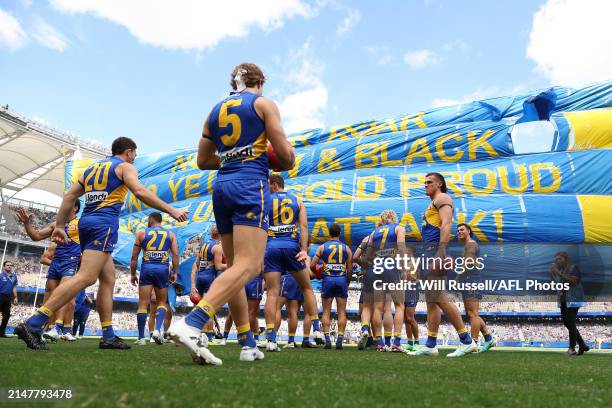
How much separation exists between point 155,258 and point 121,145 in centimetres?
261

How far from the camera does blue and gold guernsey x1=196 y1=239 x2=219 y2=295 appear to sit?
26.2ft

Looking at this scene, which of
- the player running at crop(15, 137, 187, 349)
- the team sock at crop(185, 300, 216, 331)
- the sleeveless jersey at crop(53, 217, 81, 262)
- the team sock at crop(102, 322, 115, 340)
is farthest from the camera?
the sleeveless jersey at crop(53, 217, 81, 262)

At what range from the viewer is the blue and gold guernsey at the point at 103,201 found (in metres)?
4.40

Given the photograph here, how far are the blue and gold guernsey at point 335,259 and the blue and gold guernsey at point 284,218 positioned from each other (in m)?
1.98

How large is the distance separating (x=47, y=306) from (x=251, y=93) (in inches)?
96.6

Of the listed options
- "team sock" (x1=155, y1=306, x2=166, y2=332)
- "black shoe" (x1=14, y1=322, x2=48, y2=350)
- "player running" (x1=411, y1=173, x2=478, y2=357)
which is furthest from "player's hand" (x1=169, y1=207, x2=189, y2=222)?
"team sock" (x1=155, y1=306, x2=166, y2=332)

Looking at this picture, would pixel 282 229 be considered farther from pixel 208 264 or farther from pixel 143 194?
pixel 208 264

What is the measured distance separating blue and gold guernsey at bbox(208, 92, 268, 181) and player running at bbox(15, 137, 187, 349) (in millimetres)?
1177

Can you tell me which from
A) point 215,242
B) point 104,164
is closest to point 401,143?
point 215,242

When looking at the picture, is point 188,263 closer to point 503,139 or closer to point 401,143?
point 401,143

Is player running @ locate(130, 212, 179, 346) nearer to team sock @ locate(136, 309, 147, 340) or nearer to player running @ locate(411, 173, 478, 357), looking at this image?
team sock @ locate(136, 309, 147, 340)

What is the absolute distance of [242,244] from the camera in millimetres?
2932

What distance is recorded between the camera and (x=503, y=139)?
13516 mm

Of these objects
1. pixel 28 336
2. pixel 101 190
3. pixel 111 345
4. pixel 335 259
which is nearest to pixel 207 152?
pixel 101 190
